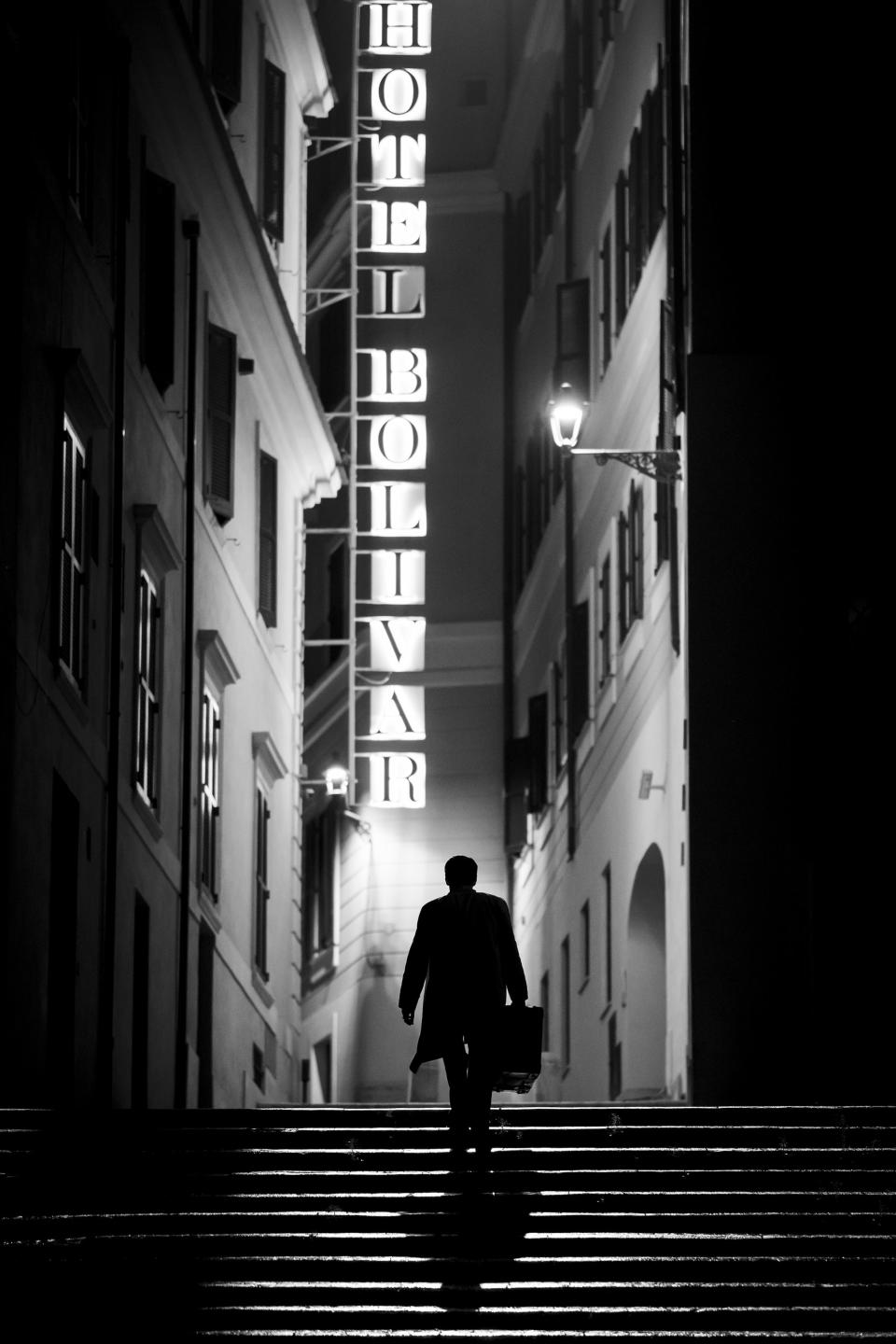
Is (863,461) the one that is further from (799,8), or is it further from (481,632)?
(481,632)

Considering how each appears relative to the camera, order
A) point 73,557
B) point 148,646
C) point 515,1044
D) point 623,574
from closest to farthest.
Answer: point 515,1044 < point 73,557 < point 148,646 < point 623,574

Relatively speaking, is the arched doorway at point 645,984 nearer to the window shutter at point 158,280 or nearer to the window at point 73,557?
the window shutter at point 158,280

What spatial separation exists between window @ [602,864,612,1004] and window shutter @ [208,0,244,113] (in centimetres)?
896

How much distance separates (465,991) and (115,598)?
7869 millimetres

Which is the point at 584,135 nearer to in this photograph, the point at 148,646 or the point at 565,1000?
the point at 565,1000

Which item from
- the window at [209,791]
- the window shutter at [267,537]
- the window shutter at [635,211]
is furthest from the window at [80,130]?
the window shutter at [267,537]

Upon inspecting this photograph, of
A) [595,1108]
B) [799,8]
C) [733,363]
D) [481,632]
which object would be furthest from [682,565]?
[481,632]

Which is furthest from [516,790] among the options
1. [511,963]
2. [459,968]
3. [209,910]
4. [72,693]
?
[459,968]

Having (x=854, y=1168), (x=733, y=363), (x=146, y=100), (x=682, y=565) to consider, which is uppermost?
(x=146, y=100)

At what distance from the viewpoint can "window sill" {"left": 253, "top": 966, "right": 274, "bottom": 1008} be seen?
3098cm

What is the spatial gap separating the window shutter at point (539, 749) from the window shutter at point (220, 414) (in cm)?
1043

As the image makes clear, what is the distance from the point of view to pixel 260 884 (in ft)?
103

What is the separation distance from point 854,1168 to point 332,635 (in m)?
28.0

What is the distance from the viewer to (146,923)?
78.8ft
